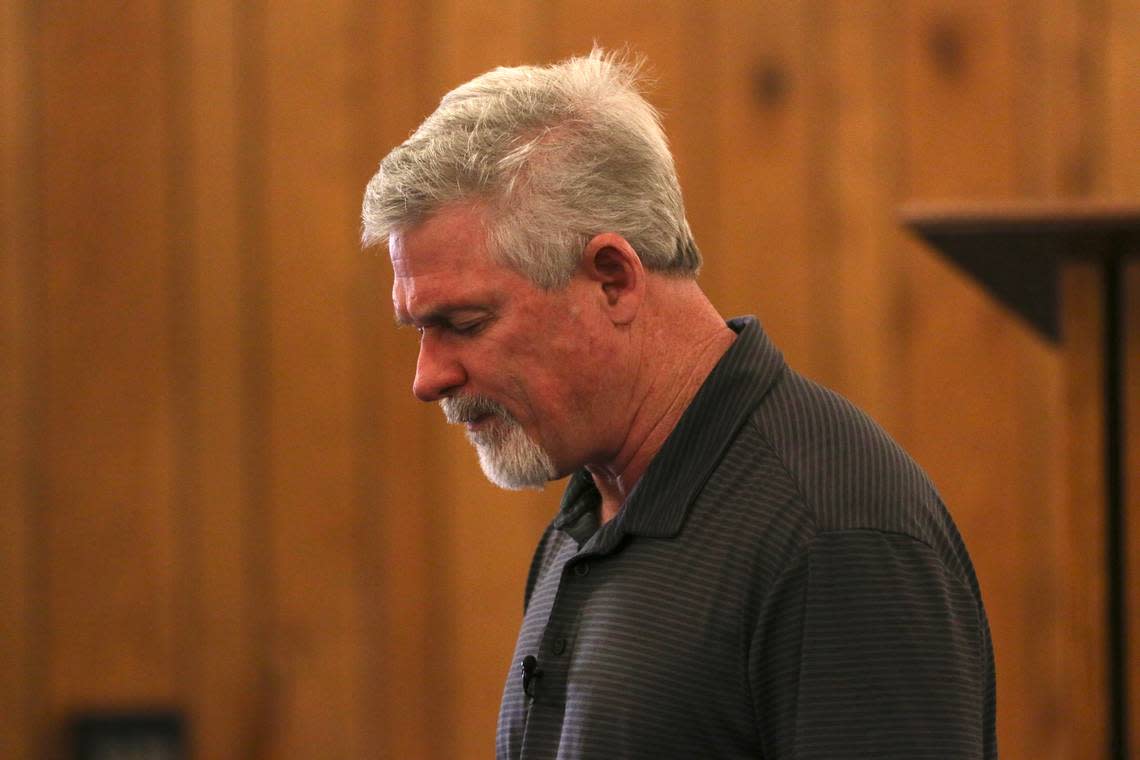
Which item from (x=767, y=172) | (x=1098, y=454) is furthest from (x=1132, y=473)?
(x=767, y=172)

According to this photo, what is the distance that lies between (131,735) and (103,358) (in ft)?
2.06

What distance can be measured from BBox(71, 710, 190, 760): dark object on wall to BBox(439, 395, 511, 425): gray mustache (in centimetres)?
146

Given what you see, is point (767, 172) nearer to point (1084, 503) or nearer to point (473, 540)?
point (473, 540)

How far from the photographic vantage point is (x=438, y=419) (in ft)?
7.80

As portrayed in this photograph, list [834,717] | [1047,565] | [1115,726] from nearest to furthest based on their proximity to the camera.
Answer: [834,717]
[1115,726]
[1047,565]

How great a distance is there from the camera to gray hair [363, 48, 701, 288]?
42.8 inches

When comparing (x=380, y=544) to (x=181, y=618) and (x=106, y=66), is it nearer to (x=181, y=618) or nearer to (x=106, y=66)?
(x=181, y=618)

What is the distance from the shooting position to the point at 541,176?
1.10 metres

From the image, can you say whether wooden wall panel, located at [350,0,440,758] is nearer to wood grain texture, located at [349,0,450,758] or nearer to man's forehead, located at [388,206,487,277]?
wood grain texture, located at [349,0,450,758]

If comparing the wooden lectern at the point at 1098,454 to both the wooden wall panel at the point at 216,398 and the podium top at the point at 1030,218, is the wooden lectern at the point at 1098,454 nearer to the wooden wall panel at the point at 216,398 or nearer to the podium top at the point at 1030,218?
the podium top at the point at 1030,218

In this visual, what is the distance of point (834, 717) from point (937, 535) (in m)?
0.14

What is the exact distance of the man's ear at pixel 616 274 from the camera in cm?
109

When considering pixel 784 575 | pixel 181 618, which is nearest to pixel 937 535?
pixel 784 575

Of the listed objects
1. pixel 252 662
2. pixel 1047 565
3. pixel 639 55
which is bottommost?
pixel 252 662
